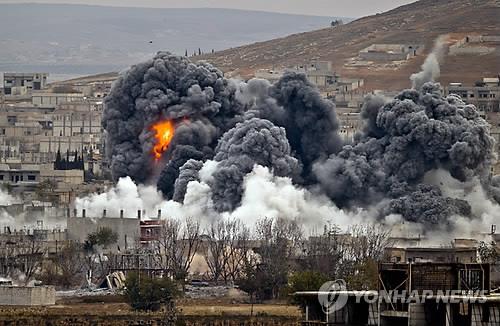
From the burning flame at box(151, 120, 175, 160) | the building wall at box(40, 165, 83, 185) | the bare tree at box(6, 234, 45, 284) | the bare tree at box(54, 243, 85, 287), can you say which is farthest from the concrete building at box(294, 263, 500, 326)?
the building wall at box(40, 165, 83, 185)

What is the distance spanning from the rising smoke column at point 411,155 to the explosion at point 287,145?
5 centimetres

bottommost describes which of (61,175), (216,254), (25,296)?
(25,296)

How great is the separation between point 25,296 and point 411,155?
35588mm

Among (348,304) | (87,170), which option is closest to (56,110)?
(87,170)

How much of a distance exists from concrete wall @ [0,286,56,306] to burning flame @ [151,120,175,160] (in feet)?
118

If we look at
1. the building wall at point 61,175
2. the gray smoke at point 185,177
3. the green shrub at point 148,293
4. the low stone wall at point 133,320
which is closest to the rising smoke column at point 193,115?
the gray smoke at point 185,177

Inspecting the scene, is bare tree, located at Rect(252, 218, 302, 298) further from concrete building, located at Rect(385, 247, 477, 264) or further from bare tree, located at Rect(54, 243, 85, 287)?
bare tree, located at Rect(54, 243, 85, 287)

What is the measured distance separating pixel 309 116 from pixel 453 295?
86.1 metres

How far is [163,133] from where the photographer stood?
4156 inches

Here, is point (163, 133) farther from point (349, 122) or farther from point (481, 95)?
point (481, 95)

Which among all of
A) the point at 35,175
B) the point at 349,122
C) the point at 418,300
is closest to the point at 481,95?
the point at 349,122

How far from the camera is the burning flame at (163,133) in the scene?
345 ft

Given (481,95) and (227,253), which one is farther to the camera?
(481,95)

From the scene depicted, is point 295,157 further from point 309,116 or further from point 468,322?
point 468,322
